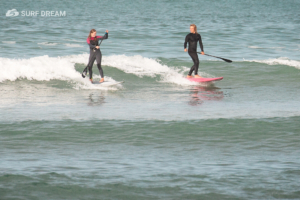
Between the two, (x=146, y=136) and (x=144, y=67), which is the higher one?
(x=144, y=67)

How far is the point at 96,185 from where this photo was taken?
5.48m

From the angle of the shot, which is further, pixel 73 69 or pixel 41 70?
pixel 73 69

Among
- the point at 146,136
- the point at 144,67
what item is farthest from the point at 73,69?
the point at 146,136

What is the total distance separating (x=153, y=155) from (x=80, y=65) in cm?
1299

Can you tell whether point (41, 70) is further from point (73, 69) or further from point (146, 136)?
point (146, 136)

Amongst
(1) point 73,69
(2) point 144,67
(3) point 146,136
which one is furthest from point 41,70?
(3) point 146,136

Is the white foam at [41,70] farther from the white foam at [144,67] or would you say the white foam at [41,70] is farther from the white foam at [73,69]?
the white foam at [144,67]

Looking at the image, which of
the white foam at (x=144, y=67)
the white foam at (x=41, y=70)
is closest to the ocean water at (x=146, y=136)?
the white foam at (x=41, y=70)

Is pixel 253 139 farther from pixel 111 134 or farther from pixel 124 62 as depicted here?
pixel 124 62

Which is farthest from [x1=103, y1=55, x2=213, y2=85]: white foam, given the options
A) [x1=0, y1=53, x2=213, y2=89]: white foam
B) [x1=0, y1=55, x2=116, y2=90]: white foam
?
[x1=0, y1=55, x2=116, y2=90]: white foam

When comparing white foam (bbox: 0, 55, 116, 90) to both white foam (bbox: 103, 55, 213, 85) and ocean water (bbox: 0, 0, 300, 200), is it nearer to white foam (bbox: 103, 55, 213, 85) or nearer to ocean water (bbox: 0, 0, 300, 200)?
ocean water (bbox: 0, 0, 300, 200)

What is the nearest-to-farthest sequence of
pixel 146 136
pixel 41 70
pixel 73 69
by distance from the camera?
pixel 146 136 < pixel 41 70 < pixel 73 69

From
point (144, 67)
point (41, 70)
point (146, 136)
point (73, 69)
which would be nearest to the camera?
point (146, 136)

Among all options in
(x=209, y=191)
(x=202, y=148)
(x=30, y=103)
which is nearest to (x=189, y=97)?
(x=30, y=103)
